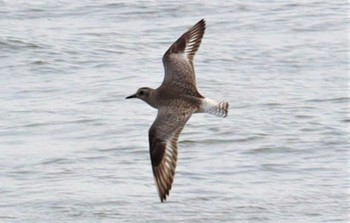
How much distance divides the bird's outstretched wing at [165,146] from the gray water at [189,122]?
71 centimetres

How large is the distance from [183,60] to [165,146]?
1.12 m

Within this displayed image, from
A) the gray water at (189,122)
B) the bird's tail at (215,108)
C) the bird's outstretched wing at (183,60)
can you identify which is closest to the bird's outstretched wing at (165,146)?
the bird's tail at (215,108)

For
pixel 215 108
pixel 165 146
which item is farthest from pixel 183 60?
pixel 165 146

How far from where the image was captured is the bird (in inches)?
361

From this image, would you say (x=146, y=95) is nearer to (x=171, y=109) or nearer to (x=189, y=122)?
(x=171, y=109)

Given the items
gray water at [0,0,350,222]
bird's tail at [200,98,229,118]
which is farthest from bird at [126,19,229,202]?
gray water at [0,0,350,222]

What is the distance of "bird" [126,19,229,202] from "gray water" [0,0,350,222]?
721 millimetres

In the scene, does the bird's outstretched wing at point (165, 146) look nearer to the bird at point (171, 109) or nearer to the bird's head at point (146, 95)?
the bird at point (171, 109)

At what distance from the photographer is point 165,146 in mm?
9258

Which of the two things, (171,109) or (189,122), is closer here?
(171,109)

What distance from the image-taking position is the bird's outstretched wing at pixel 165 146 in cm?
910

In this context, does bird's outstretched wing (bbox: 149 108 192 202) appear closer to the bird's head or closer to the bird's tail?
the bird's tail

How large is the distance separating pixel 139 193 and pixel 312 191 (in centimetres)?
137

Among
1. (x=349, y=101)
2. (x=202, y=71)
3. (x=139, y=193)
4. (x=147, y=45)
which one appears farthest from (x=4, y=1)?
(x=139, y=193)
